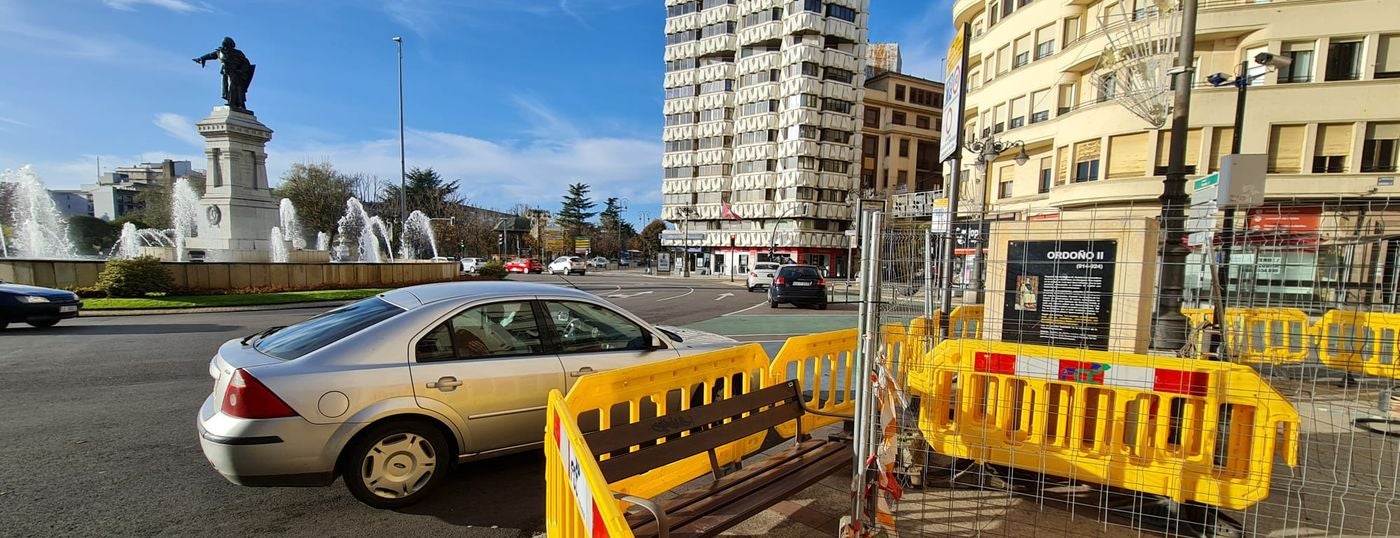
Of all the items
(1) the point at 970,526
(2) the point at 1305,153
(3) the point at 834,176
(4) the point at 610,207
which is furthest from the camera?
(4) the point at 610,207

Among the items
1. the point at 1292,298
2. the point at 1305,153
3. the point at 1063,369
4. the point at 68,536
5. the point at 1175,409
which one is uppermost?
the point at 1305,153

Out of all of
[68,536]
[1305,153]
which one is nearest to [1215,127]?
[1305,153]

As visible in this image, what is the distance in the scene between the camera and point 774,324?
43.1 feet

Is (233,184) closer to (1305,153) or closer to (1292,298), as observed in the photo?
(1292,298)

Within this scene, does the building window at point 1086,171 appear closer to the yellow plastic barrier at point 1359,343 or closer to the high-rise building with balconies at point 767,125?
the yellow plastic barrier at point 1359,343

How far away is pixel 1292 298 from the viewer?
386 cm

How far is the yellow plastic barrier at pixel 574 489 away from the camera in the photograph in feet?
4.99

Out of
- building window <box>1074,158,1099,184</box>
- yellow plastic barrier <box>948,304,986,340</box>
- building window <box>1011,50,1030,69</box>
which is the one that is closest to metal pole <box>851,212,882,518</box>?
yellow plastic barrier <box>948,304,986,340</box>

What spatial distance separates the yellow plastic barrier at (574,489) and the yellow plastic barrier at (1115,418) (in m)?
2.57

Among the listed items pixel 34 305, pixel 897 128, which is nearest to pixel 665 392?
pixel 34 305

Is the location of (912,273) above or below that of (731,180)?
below

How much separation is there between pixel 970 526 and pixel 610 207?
96.7 m

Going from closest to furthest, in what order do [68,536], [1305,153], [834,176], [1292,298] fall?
[68,536], [1292,298], [1305,153], [834,176]

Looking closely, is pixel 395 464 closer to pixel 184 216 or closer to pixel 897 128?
pixel 184 216
